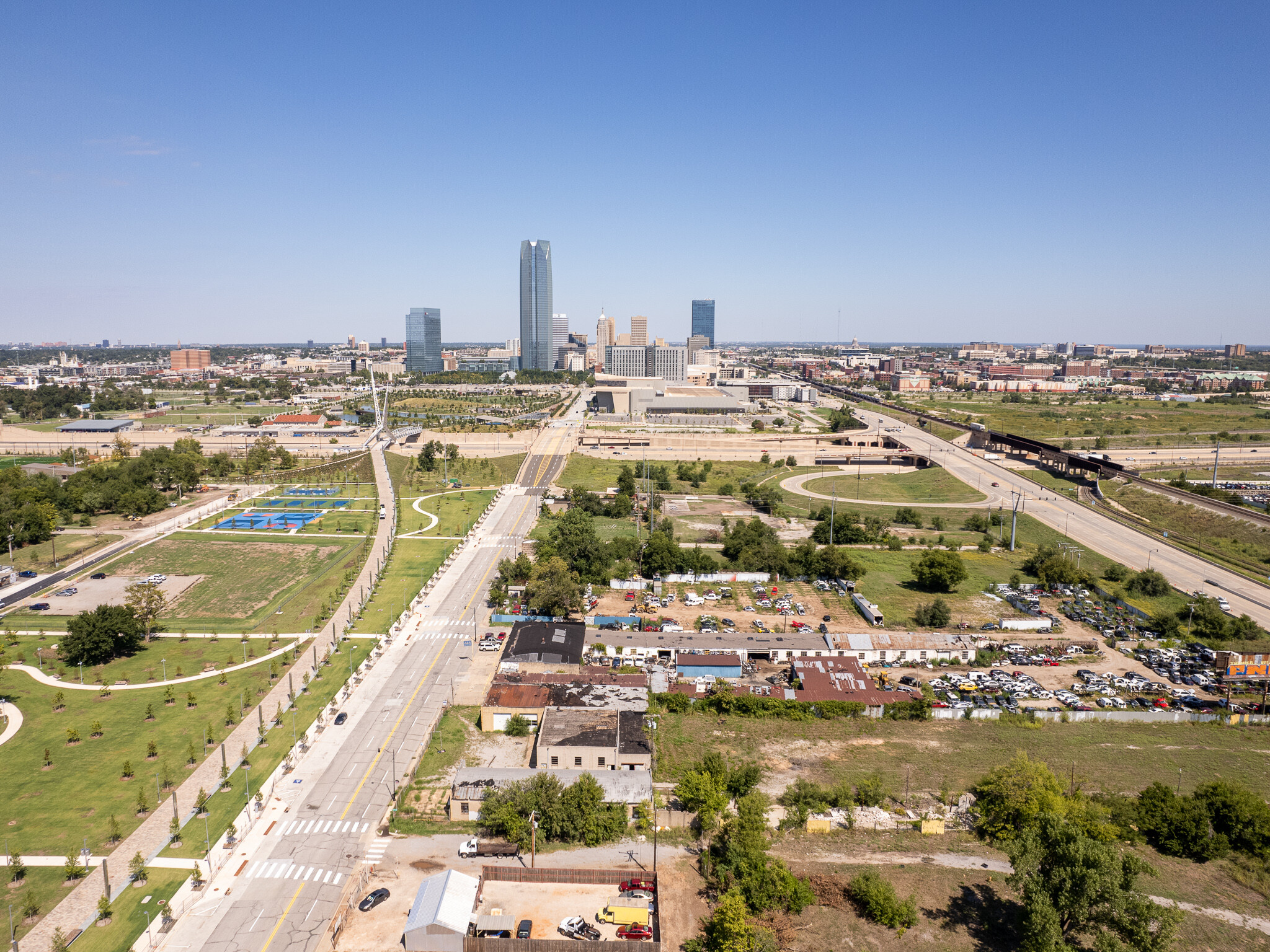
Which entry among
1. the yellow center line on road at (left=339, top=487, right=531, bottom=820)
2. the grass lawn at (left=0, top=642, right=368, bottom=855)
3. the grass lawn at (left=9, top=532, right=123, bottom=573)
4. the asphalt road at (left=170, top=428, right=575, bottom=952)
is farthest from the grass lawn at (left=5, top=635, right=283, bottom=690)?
the grass lawn at (left=9, top=532, right=123, bottom=573)

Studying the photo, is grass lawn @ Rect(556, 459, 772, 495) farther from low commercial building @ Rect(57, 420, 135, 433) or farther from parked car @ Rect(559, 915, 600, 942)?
low commercial building @ Rect(57, 420, 135, 433)

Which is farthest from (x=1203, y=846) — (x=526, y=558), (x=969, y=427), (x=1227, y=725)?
(x=969, y=427)

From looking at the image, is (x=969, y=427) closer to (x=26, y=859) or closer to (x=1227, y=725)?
(x=1227, y=725)

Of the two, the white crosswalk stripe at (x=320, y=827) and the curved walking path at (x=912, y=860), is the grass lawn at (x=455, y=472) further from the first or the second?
the curved walking path at (x=912, y=860)

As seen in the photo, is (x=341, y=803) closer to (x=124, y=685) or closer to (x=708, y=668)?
(x=124, y=685)

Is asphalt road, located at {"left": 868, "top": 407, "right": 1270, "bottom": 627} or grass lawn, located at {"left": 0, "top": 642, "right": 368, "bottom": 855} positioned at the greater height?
asphalt road, located at {"left": 868, "top": 407, "right": 1270, "bottom": 627}

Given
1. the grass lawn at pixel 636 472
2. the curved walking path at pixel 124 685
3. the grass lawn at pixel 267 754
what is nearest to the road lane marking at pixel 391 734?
the grass lawn at pixel 267 754

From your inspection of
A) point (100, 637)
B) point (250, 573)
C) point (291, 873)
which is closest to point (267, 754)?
point (291, 873)

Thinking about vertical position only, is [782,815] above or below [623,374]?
below
